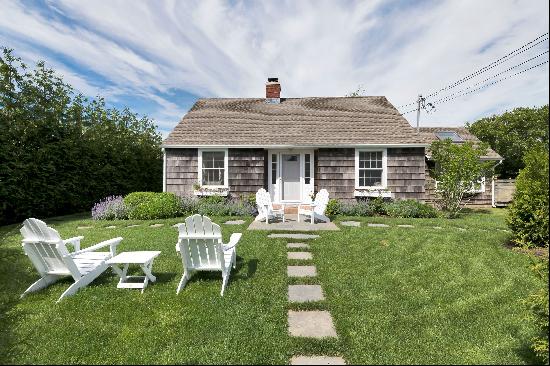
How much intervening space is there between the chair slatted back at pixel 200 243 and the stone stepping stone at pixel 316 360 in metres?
1.87

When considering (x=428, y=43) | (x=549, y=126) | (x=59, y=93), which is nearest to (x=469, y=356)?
(x=549, y=126)

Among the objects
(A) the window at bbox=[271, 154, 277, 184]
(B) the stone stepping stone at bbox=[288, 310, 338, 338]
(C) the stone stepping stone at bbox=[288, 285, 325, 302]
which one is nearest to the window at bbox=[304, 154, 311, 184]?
(A) the window at bbox=[271, 154, 277, 184]

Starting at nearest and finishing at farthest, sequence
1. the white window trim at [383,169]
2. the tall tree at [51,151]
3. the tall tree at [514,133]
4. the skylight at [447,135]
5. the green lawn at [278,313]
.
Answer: the green lawn at [278,313] < the tall tree at [51,151] < the white window trim at [383,169] < the skylight at [447,135] < the tall tree at [514,133]

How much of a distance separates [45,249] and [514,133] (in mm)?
37886

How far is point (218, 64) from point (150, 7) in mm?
4898

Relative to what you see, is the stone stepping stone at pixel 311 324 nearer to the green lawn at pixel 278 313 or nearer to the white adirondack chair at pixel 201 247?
the green lawn at pixel 278 313

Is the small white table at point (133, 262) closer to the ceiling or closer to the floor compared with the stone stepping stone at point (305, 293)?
closer to the ceiling

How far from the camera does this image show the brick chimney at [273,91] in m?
15.7

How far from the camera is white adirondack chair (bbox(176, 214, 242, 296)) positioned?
4.16 m

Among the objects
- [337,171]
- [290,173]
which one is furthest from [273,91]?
[337,171]

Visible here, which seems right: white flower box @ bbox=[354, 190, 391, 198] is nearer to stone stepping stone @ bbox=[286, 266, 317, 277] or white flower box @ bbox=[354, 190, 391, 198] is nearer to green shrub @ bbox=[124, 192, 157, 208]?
stone stepping stone @ bbox=[286, 266, 317, 277]

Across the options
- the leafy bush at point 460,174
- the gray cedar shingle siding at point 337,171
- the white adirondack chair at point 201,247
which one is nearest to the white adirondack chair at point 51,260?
the white adirondack chair at point 201,247

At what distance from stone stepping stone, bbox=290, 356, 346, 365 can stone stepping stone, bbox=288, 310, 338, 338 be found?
34cm

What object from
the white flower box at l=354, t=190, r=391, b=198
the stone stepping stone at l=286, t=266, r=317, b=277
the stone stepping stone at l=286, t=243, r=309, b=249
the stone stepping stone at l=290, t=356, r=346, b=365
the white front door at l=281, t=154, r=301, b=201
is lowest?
the stone stepping stone at l=290, t=356, r=346, b=365
